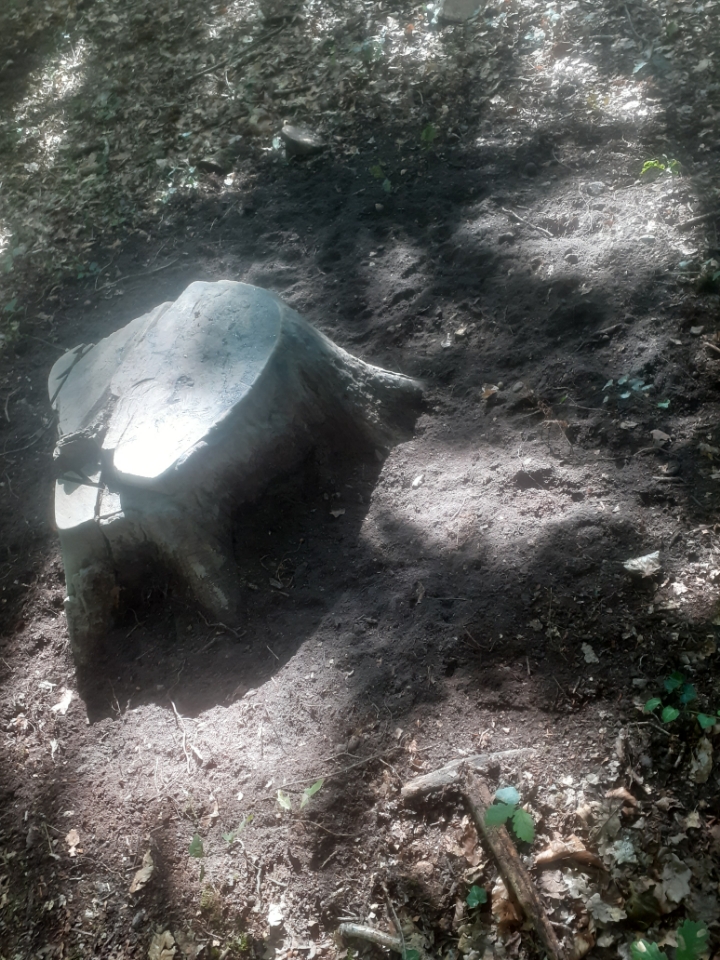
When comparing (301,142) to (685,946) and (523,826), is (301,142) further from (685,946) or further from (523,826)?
(685,946)

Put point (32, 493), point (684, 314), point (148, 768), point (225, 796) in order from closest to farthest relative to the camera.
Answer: point (225, 796), point (148, 768), point (684, 314), point (32, 493)

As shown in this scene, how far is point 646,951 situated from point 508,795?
545mm

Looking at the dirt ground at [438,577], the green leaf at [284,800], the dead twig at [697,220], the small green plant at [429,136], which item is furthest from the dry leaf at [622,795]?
the small green plant at [429,136]

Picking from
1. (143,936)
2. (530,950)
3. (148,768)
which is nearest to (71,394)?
(148,768)

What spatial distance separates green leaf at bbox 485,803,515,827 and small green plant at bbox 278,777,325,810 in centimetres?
62

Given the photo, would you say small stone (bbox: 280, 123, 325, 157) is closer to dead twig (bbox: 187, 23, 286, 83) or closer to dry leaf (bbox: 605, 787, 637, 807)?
dead twig (bbox: 187, 23, 286, 83)

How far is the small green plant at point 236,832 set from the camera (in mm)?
2455

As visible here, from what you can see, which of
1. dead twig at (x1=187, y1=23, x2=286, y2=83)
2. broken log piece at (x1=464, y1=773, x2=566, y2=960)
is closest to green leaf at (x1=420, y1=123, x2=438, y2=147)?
dead twig at (x1=187, y1=23, x2=286, y2=83)

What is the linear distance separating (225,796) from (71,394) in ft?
6.64

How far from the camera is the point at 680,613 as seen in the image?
8.17ft

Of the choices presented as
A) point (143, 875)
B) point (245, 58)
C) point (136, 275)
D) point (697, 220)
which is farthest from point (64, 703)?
point (245, 58)

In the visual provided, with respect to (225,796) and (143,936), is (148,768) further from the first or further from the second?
(143,936)

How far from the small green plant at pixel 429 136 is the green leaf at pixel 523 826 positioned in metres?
4.52

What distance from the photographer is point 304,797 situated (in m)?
Result: 2.45
